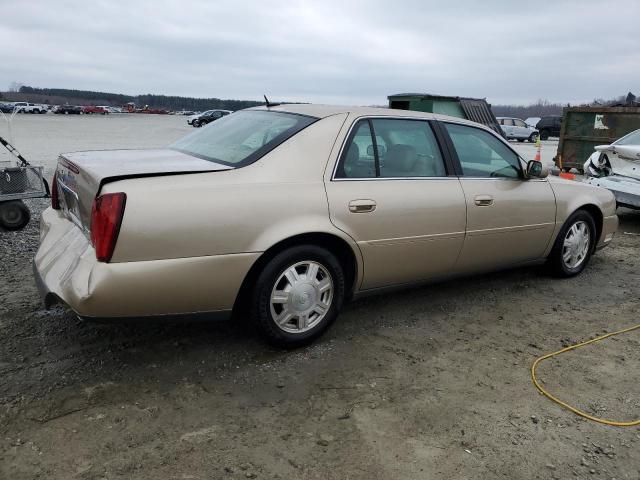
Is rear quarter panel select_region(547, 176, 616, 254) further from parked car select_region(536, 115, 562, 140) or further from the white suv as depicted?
parked car select_region(536, 115, 562, 140)

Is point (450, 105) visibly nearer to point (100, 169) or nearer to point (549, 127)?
point (100, 169)

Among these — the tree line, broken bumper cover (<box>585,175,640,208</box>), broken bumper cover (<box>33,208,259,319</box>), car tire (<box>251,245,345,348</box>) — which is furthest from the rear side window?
the tree line

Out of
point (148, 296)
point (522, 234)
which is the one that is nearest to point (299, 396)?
point (148, 296)

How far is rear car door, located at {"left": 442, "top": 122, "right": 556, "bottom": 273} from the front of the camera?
155 inches

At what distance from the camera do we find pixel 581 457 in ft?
7.93

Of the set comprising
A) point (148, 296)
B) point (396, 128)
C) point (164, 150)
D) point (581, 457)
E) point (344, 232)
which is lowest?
point (581, 457)

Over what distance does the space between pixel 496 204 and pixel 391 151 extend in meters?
1.01

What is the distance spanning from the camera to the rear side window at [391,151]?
3.42 metres

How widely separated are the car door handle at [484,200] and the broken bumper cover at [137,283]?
1.85m

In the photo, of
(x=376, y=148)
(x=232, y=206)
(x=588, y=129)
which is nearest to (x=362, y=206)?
(x=376, y=148)

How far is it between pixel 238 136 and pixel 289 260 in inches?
39.2

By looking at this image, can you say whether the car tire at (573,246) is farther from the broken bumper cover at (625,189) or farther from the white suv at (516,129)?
the white suv at (516,129)

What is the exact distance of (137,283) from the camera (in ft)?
8.69

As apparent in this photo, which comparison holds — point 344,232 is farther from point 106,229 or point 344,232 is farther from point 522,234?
point 522,234
